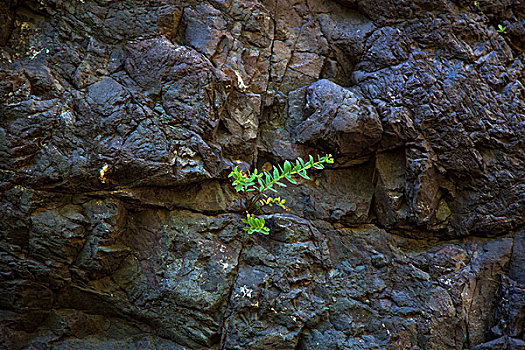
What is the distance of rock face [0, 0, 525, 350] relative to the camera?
2.67 metres

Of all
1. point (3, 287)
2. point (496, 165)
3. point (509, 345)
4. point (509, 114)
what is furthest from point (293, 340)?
point (509, 114)

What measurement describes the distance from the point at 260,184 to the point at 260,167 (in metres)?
0.30

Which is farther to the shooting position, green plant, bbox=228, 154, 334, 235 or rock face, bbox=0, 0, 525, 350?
green plant, bbox=228, 154, 334, 235

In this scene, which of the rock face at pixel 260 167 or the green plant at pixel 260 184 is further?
the green plant at pixel 260 184

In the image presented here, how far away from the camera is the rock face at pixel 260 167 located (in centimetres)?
267

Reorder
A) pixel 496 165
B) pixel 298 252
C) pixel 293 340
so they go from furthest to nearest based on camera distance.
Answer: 1. pixel 496 165
2. pixel 298 252
3. pixel 293 340

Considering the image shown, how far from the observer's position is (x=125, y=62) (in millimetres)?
2885

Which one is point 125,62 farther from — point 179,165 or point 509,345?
point 509,345

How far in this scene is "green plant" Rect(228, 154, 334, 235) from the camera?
2.88 metres

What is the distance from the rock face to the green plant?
4.1 inches

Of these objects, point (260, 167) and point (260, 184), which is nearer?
point (260, 184)

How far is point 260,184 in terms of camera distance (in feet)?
9.70

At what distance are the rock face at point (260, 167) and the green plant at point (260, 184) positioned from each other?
0.34ft

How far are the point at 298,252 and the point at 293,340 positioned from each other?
58 cm
